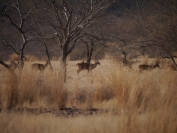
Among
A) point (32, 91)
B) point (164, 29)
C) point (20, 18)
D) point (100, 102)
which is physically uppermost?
point (20, 18)

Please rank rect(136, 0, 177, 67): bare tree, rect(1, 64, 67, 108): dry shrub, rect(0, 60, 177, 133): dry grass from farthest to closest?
rect(136, 0, 177, 67): bare tree
rect(1, 64, 67, 108): dry shrub
rect(0, 60, 177, 133): dry grass

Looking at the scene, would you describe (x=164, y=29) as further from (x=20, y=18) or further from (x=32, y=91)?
(x=20, y=18)

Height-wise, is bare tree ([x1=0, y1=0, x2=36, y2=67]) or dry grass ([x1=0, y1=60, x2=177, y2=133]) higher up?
bare tree ([x1=0, y1=0, x2=36, y2=67])

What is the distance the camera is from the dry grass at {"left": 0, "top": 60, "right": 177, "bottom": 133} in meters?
2.78

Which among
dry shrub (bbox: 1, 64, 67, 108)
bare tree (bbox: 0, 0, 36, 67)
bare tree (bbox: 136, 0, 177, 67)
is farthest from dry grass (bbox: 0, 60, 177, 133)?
bare tree (bbox: 136, 0, 177, 67)

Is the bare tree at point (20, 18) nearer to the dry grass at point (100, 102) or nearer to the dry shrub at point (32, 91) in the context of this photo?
the dry shrub at point (32, 91)

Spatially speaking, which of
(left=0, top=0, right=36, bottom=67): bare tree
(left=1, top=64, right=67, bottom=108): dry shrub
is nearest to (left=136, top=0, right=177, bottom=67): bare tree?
(left=1, top=64, right=67, bottom=108): dry shrub

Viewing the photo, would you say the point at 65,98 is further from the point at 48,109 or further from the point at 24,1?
the point at 24,1

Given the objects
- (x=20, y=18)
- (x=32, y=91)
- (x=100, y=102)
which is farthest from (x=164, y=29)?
(x=20, y=18)

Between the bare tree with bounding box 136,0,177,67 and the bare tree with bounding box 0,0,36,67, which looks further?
the bare tree with bounding box 0,0,36,67

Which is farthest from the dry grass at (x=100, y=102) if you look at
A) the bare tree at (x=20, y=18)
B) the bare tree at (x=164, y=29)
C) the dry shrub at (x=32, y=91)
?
the bare tree at (x=164, y=29)

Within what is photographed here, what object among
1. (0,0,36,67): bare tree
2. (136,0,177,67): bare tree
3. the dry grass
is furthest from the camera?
(0,0,36,67): bare tree

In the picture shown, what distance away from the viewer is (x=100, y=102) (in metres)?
4.99

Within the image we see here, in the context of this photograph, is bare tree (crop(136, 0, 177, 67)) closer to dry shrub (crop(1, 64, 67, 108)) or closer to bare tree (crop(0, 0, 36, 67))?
dry shrub (crop(1, 64, 67, 108))
